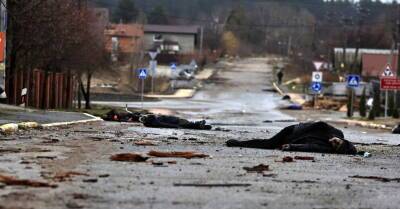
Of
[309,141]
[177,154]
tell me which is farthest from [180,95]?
[177,154]

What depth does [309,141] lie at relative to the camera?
15.6 m

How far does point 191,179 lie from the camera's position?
32.9 feet

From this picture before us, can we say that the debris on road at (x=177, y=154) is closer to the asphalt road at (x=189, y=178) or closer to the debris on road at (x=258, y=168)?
the asphalt road at (x=189, y=178)

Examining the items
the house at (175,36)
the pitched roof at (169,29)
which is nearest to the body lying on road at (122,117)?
the house at (175,36)

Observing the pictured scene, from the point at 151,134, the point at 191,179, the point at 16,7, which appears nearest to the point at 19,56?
the point at 16,7

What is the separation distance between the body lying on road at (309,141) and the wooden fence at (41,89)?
1836 centimetres

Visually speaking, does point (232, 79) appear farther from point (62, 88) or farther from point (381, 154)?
point (381, 154)

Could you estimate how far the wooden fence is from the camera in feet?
107

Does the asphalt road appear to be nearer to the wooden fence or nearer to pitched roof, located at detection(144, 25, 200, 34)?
the wooden fence

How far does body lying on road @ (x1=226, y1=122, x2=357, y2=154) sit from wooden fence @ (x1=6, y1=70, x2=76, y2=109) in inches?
723

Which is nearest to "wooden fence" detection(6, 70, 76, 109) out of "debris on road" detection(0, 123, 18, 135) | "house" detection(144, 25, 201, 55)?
"debris on road" detection(0, 123, 18, 135)

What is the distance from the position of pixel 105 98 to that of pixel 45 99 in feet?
63.4

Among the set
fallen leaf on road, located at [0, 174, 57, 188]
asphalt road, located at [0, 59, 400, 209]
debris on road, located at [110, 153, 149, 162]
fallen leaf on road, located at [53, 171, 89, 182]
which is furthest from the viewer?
debris on road, located at [110, 153, 149, 162]

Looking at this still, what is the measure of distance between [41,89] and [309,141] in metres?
23.7
